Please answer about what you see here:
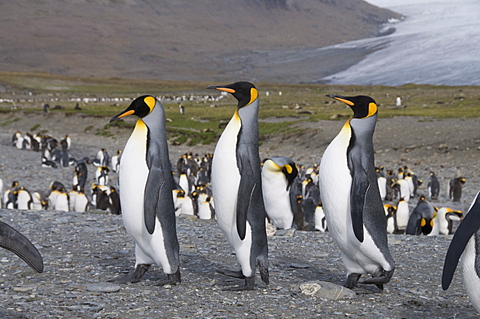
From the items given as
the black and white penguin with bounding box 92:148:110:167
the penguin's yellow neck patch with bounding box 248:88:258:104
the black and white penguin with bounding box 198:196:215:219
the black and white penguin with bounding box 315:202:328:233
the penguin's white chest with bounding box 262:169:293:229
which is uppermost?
the penguin's yellow neck patch with bounding box 248:88:258:104

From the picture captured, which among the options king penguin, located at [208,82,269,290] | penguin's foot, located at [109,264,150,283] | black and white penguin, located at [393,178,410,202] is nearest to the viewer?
king penguin, located at [208,82,269,290]

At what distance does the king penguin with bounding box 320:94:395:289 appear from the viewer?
4.73m

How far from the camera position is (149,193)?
15.7 feet

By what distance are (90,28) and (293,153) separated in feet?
584

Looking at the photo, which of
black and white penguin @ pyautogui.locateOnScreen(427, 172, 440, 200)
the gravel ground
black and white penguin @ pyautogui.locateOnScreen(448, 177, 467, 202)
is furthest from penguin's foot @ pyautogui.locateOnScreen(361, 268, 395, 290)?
black and white penguin @ pyautogui.locateOnScreen(427, 172, 440, 200)

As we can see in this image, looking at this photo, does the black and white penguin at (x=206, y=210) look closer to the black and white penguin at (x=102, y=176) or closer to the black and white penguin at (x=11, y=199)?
the black and white penguin at (x=11, y=199)

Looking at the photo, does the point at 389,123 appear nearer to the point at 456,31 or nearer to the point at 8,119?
the point at 8,119

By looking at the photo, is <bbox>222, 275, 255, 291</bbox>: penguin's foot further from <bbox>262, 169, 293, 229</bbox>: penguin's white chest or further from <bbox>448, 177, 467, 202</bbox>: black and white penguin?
<bbox>448, 177, 467, 202</bbox>: black and white penguin

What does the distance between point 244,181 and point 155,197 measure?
2.37ft

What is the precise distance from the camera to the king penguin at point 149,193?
15.8ft

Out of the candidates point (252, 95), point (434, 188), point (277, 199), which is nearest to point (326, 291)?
point (252, 95)

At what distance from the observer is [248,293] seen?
475 cm

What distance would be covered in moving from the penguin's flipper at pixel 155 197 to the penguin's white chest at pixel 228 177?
42 cm

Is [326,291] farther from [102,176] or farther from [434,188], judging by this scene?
[102,176]
